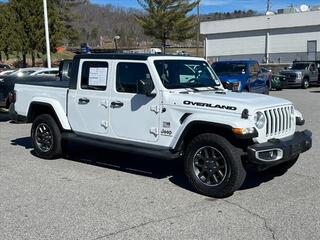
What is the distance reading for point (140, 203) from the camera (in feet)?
19.8

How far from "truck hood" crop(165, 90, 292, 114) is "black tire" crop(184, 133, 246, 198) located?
15.3 inches

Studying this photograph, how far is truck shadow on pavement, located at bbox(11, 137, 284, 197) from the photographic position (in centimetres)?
721

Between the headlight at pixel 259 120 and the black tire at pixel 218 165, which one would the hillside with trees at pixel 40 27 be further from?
the headlight at pixel 259 120

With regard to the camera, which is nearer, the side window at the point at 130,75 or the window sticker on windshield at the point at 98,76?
the side window at the point at 130,75

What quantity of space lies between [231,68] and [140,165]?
12.7 metres

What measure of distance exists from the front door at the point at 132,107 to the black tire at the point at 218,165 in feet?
2.28

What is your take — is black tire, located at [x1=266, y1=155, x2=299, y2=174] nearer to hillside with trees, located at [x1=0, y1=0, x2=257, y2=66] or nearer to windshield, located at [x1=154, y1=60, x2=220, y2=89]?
windshield, located at [x1=154, y1=60, x2=220, y2=89]

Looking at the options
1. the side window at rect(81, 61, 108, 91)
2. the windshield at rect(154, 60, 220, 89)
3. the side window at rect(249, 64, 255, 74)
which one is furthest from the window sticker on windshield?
the side window at rect(249, 64, 255, 74)

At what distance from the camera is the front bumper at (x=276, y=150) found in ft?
19.7

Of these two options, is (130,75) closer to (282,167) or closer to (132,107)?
(132,107)

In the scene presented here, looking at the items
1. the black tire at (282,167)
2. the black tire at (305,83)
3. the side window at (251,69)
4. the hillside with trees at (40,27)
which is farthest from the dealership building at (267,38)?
the black tire at (282,167)

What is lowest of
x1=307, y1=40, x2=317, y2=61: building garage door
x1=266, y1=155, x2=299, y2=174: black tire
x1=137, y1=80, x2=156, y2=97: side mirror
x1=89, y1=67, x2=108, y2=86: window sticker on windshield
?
x1=266, y1=155, x2=299, y2=174: black tire

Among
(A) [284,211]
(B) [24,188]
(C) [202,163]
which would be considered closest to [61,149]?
(B) [24,188]

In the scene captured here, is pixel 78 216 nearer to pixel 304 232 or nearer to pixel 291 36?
pixel 304 232
